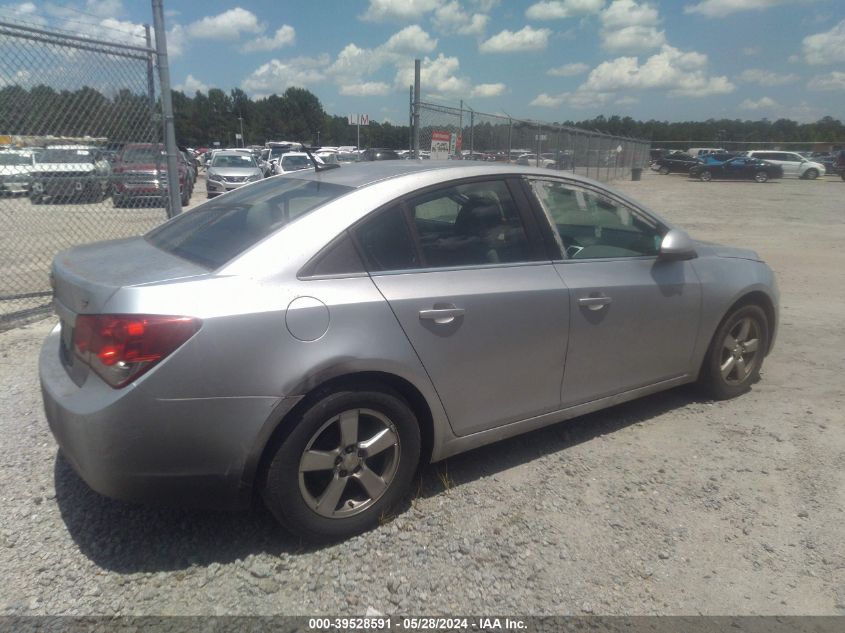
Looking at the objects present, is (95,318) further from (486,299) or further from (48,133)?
(48,133)

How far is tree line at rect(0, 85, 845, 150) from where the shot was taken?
19.7ft

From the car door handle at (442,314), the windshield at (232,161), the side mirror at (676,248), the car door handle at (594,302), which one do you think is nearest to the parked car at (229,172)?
the windshield at (232,161)

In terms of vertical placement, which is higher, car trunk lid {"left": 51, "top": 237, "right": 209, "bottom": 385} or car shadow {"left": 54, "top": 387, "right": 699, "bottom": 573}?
car trunk lid {"left": 51, "top": 237, "right": 209, "bottom": 385}

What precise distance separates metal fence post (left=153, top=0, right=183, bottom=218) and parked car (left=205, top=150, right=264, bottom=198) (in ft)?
47.0

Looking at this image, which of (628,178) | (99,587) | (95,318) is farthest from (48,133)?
(628,178)

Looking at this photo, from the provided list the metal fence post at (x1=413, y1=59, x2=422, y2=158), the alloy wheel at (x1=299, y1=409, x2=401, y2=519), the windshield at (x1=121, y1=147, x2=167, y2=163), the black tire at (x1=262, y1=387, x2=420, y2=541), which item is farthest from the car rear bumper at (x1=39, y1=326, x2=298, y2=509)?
the metal fence post at (x1=413, y1=59, x2=422, y2=158)

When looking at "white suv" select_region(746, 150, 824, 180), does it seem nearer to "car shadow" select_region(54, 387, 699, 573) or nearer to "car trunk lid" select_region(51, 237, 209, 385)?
"car shadow" select_region(54, 387, 699, 573)

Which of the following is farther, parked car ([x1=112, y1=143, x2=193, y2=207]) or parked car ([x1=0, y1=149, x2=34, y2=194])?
parked car ([x1=112, y1=143, x2=193, y2=207])

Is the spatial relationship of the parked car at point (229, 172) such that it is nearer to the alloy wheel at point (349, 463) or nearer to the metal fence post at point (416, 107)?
the metal fence post at point (416, 107)

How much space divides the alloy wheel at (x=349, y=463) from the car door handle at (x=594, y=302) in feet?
4.20

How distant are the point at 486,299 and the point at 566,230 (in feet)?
2.91

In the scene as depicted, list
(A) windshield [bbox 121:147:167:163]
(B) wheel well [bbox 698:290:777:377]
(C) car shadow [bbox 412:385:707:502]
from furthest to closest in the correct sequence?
(A) windshield [bbox 121:147:167:163]
(B) wheel well [bbox 698:290:777:377]
(C) car shadow [bbox 412:385:707:502]

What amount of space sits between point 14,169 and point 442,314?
201 inches

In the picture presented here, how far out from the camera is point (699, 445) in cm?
392
